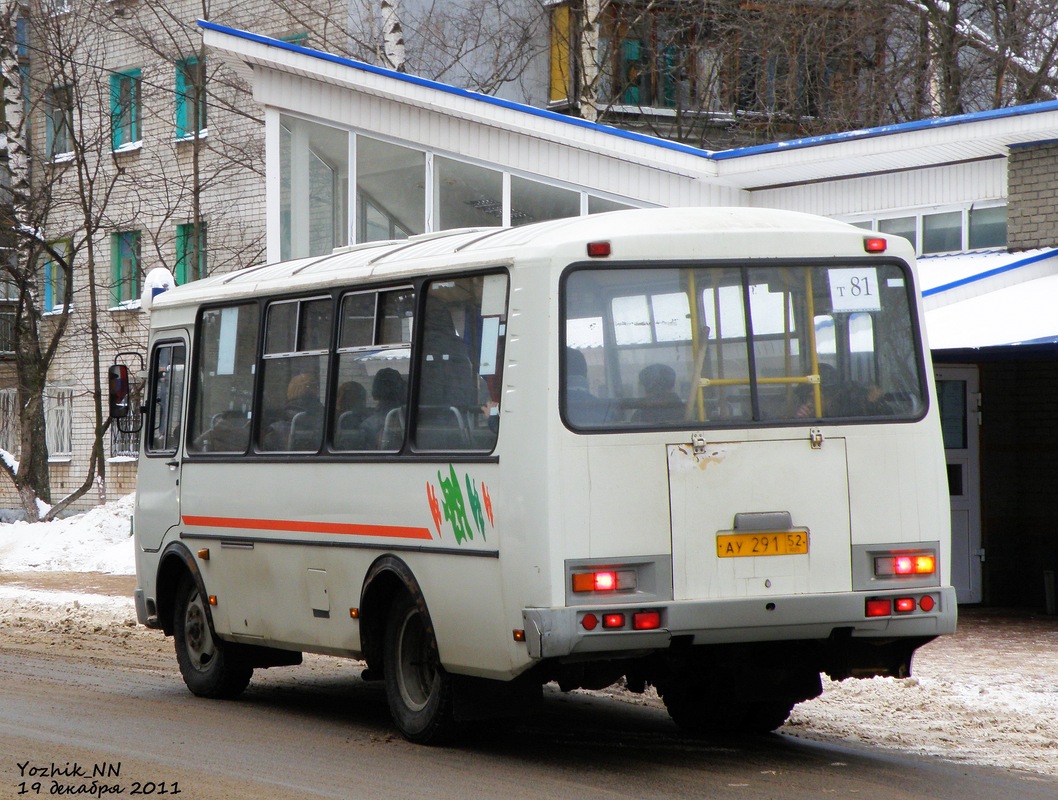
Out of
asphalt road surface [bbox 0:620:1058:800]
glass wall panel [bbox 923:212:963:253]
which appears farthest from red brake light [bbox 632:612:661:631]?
glass wall panel [bbox 923:212:963:253]

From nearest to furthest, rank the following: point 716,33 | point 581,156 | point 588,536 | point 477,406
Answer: point 588,536 → point 477,406 → point 581,156 → point 716,33

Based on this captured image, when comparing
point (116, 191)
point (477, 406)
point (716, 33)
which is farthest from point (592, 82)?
point (477, 406)

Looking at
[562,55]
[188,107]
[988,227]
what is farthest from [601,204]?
[188,107]

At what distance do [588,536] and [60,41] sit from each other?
24019 mm

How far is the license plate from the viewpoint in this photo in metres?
8.20

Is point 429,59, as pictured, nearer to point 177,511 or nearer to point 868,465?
point 177,511

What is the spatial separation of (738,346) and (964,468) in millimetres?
9338

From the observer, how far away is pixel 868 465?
846 cm

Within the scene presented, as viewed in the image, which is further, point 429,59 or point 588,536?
point 429,59

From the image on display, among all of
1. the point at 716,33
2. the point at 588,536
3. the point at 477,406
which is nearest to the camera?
the point at 588,536

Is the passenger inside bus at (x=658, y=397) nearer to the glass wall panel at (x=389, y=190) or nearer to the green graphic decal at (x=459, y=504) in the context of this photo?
the green graphic decal at (x=459, y=504)

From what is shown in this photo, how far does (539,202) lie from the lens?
66.9 ft

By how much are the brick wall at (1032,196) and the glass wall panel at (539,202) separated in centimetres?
524

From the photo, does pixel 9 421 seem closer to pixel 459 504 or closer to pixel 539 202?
pixel 539 202
